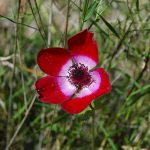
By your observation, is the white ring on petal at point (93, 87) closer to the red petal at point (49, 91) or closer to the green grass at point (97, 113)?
the red petal at point (49, 91)

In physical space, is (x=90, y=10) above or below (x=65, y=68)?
above

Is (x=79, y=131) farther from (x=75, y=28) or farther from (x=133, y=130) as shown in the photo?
(x=75, y=28)

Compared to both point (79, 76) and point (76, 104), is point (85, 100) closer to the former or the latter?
point (76, 104)

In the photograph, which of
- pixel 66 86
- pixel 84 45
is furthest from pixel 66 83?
pixel 84 45

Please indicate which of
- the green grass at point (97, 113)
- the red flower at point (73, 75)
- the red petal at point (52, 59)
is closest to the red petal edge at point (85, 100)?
the red flower at point (73, 75)

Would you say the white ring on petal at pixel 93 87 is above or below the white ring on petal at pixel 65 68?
below

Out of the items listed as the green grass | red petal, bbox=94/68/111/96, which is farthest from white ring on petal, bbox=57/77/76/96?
the green grass
